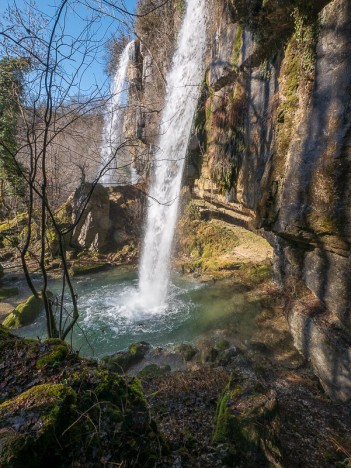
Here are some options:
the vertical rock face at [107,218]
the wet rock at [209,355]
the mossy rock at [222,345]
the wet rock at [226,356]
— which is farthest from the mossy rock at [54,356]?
the vertical rock face at [107,218]

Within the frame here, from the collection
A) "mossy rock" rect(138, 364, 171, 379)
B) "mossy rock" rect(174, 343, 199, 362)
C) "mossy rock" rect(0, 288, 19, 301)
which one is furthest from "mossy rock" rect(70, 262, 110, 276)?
Answer: "mossy rock" rect(138, 364, 171, 379)

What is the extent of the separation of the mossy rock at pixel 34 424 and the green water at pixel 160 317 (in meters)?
4.11

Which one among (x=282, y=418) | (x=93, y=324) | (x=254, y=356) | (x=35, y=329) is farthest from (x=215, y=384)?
(x=35, y=329)

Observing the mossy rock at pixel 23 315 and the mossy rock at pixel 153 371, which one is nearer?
the mossy rock at pixel 153 371

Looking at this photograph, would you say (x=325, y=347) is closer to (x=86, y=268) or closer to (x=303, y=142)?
(x=303, y=142)

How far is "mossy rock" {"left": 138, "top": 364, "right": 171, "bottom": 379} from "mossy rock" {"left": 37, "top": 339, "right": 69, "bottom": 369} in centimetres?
297

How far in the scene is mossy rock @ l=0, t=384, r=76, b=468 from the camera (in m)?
1.31

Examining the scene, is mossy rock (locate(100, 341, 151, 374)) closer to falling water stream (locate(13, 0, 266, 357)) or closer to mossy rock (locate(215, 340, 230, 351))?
falling water stream (locate(13, 0, 266, 357))

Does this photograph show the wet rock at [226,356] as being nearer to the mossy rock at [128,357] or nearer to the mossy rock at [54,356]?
the mossy rock at [128,357]

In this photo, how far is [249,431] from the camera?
2518 millimetres

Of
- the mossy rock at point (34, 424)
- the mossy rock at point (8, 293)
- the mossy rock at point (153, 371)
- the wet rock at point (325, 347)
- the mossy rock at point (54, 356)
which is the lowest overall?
the mossy rock at point (8, 293)

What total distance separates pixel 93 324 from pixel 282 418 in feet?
19.0

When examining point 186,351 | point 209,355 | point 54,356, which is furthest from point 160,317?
point 54,356

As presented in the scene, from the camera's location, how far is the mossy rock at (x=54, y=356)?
212 centimetres
